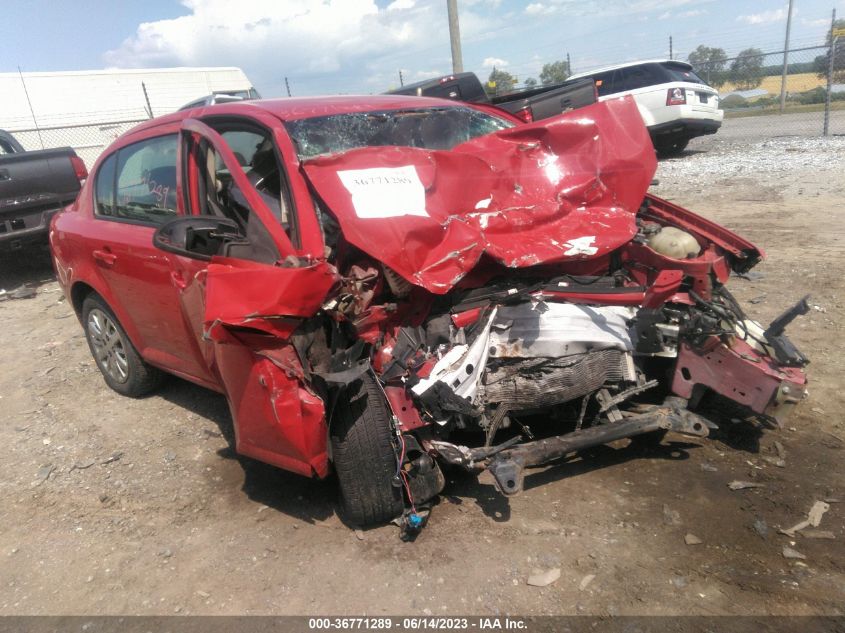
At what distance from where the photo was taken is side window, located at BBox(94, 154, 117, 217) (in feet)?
13.9

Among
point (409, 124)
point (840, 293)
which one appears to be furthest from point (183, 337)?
point (840, 293)

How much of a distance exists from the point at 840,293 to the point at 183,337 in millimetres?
4923

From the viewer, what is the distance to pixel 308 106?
348 centimetres

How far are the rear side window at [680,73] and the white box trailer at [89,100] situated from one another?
1379cm

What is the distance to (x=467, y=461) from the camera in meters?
2.81

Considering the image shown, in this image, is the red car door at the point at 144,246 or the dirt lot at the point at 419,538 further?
the red car door at the point at 144,246

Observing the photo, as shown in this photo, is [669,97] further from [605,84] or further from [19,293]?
[19,293]

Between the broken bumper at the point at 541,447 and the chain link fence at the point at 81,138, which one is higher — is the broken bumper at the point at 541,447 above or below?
below

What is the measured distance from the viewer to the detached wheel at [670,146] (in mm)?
12910

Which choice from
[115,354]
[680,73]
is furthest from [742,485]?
[680,73]

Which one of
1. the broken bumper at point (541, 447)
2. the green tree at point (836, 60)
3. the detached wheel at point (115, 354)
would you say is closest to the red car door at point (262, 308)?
the broken bumper at point (541, 447)

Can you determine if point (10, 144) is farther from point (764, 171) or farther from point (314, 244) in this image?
point (764, 171)

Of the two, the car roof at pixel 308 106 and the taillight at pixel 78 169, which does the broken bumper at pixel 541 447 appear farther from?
the taillight at pixel 78 169

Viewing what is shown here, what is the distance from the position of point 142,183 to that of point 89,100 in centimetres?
1982
